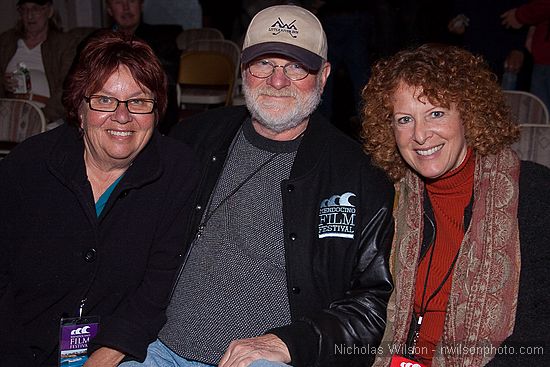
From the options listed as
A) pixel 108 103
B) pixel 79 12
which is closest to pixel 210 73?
pixel 79 12

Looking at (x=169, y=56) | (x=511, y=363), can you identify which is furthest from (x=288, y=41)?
(x=169, y=56)

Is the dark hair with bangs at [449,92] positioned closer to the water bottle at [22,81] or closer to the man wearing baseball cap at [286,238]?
the man wearing baseball cap at [286,238]

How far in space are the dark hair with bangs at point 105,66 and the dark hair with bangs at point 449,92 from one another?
2.33ft

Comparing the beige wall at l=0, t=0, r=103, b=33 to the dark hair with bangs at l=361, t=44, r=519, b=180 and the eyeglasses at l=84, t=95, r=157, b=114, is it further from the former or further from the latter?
the dark hair with bangs at l=361, t=44, r=519, b=180

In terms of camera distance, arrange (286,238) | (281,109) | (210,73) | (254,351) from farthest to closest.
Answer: (210,73) < (281,109) < (286,238) < (254,351)

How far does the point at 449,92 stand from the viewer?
2057mm

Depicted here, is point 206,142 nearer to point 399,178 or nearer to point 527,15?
point 399,178

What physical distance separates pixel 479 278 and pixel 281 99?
87cm

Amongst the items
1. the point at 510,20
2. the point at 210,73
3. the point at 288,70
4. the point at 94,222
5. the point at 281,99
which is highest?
the point at 510,20

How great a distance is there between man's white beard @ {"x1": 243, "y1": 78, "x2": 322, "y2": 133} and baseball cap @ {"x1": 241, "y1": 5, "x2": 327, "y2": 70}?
0.11 m

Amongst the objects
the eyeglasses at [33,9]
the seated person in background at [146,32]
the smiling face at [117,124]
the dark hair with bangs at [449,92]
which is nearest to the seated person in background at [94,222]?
the smiling face at [117,124]

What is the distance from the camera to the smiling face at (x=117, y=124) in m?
2.13

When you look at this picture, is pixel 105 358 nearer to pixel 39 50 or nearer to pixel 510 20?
pixel 39 50

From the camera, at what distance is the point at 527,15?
509cm
